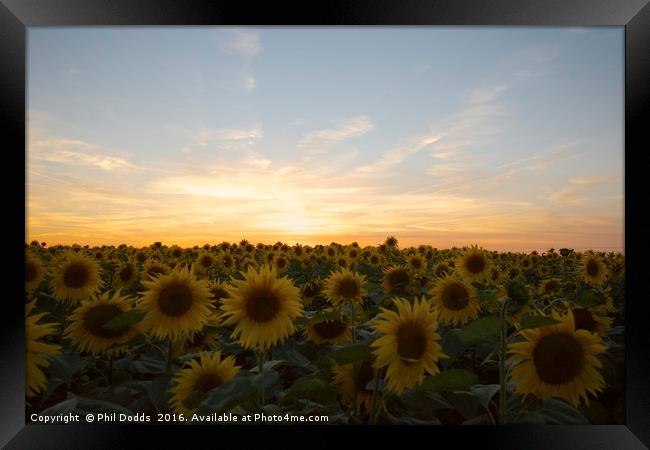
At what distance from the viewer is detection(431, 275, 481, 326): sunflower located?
3738mm

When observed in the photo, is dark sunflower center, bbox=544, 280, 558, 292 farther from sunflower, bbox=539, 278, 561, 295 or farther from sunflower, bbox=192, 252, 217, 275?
sunflower, bbox=192, 252, 217, 275

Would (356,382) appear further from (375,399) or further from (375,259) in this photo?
(375,259)

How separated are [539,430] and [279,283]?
180 cm

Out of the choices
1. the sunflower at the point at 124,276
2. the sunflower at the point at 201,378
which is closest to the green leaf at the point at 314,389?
the sunflower at the point at 201,378

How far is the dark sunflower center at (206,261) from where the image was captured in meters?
5.89

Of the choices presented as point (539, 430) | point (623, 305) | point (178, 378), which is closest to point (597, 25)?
point (623, 305)

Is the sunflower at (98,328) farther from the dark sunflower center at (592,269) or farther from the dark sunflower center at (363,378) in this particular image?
the dark sunflower center at (592,269)

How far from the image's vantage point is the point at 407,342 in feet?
7.30

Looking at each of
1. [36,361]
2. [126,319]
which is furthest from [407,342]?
[36,361]

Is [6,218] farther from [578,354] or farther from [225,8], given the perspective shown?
[578,354]

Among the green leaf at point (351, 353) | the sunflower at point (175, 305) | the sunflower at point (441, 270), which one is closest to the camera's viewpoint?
the green leaf at point (351, 353)

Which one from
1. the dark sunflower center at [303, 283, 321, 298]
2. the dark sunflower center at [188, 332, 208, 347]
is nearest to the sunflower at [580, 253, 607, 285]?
the dark sunflower center at [303, 283, 321, 298]

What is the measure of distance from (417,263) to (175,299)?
12.7 ft

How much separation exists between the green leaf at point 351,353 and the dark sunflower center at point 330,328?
1047 mm
